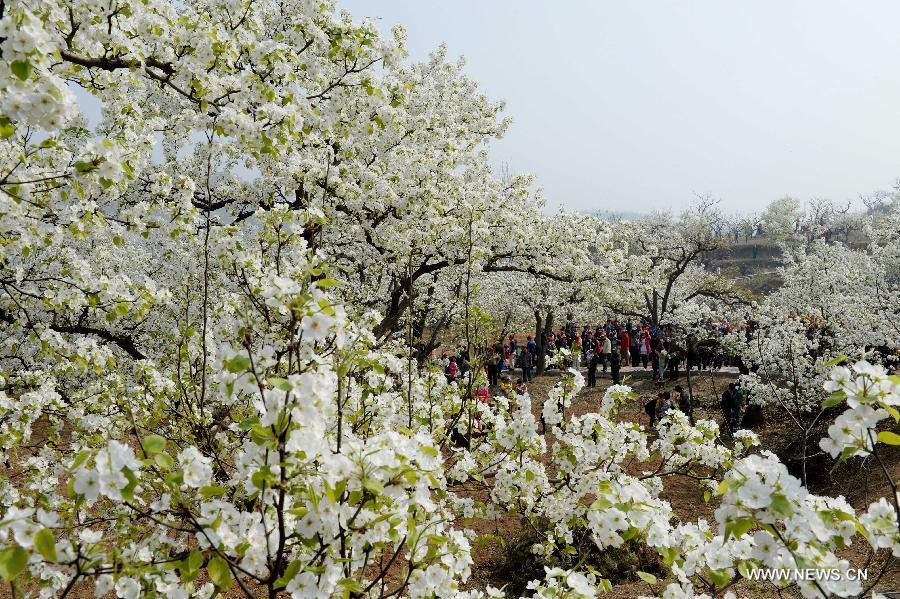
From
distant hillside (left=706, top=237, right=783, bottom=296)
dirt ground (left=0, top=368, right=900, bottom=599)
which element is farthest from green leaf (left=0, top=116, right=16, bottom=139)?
distant hillside (left=706, top=237, right=783, bottom=296)

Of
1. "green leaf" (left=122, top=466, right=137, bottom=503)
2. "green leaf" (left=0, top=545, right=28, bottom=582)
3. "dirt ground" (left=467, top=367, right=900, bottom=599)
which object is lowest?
"dirt ground" (left=467, top=367, right=900, bottom=599)

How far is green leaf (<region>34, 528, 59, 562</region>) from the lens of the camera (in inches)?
67.2

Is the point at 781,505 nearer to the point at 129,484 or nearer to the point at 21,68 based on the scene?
the point at 129,484

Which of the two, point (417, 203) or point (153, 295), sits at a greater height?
point (417, 203)

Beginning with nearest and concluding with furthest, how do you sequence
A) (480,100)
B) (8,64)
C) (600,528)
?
(8,64) → (600,528) → (480,100)

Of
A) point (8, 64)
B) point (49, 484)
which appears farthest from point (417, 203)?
point (8, 64)

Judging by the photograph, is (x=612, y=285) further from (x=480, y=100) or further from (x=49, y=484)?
(x=49, y=484)

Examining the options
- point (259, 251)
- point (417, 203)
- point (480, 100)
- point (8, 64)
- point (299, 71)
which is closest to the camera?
point (8, 64)

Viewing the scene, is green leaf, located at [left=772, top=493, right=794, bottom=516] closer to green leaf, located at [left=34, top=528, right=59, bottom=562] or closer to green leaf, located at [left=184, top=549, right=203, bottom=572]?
green leaf, located at [left=184, top=549, right=203, bottom=572]

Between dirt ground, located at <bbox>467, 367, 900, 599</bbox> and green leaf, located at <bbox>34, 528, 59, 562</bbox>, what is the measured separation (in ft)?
10.7

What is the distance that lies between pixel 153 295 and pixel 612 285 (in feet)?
28.0

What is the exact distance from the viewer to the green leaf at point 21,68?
2.32 m

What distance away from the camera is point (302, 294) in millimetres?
2254

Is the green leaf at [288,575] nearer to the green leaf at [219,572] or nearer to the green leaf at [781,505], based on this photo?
the green leaf at [219,572]
